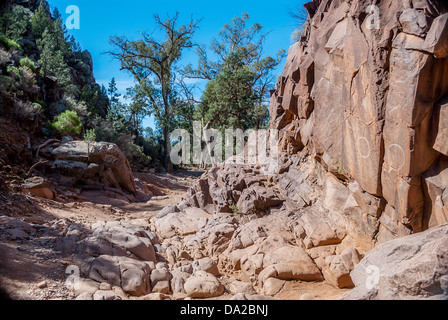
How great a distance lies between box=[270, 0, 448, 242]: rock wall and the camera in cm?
407

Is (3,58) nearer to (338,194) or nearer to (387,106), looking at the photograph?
(338,194)

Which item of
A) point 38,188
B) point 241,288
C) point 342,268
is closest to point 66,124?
point 38,188

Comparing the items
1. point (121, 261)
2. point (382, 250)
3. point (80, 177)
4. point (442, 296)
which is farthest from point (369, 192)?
point (80, 177)

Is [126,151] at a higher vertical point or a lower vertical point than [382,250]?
higher

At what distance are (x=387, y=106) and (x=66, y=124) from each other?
1282 cm

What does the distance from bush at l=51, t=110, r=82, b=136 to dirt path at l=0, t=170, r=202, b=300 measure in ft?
12.1

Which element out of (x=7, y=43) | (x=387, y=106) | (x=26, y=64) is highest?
(x=7, y=43)

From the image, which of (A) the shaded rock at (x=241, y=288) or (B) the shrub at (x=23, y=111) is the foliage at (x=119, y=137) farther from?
(A) the shaded rock at (x=241, y=288)

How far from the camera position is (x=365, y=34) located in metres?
5.22

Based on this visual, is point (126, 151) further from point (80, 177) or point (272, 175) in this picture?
point (272, 175)
